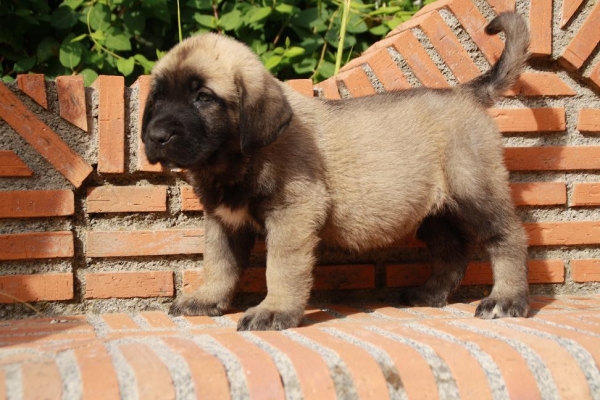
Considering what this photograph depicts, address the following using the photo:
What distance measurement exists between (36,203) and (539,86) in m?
2.66

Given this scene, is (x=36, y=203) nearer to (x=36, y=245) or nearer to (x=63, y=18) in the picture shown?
(x=36, y=245)

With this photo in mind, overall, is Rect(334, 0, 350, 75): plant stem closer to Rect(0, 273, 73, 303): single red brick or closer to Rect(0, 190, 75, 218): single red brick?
Rect(0, 190, 75, 218): single red brick

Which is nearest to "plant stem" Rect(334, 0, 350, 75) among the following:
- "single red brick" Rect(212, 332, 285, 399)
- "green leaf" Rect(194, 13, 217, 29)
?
"green leaf" Rect(194, 13, 217, 29)

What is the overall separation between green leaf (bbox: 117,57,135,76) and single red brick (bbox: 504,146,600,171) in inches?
84.9

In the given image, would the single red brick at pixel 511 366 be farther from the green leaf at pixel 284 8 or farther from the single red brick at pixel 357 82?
the green leaf at pixel 284 8

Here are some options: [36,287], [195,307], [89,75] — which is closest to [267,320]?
[195,307]

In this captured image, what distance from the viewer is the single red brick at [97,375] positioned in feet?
6.49

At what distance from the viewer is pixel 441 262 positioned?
3658 mm

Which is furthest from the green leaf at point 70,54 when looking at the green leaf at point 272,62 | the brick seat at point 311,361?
the brick seat at point 311,361

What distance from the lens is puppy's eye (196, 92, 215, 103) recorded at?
2.94 m

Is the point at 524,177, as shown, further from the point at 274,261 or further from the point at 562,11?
the point at 274,261

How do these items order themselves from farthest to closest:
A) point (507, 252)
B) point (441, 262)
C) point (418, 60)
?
point (418, 60)
point (441, 262)
point (507, 252)

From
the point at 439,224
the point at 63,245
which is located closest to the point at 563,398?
the point at 439,224

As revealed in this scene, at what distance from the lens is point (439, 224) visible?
370 centimetres
